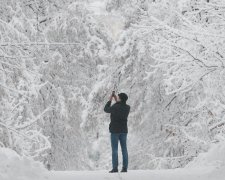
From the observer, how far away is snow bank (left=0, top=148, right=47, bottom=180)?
9.17 metres

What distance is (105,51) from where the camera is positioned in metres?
23.7

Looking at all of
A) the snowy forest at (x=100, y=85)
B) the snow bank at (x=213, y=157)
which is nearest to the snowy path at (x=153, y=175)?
the snow bank at (x=213, y=157)

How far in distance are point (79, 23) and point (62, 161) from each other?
19.3 feet

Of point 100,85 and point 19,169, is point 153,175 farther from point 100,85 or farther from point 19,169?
point 100,85

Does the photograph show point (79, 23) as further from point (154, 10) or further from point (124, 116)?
point (124, 116)

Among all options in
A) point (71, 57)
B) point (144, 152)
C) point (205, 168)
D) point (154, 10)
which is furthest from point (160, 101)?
point (205, 168)

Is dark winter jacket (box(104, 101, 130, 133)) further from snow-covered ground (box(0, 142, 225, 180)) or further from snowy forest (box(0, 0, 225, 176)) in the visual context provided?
snowy forest (box(0, 0, 225, 176))

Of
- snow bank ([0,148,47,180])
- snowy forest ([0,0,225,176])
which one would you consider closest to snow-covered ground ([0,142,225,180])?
snow bank ([0,148,47,180])

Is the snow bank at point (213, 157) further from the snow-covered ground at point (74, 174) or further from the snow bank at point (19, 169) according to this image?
the snow bank at point (19, 169)

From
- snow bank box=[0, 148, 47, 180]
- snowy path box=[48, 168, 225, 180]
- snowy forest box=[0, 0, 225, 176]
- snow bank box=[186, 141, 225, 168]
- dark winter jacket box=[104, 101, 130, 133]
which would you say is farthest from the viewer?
snowy forest box=[0, 0, 225, 176]

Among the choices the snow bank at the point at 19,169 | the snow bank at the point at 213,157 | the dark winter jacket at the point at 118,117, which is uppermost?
the dark winter jacket at the point at 118,117

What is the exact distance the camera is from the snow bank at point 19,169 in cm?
917

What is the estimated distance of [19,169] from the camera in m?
9.54

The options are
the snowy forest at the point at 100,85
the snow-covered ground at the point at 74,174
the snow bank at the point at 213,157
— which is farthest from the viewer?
the snowy forest at the point at 100,85
